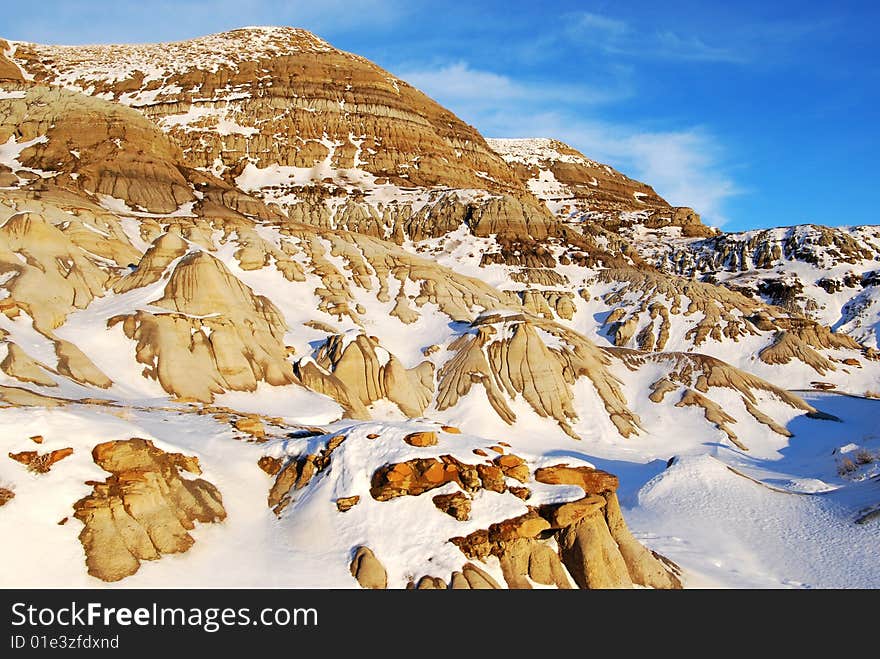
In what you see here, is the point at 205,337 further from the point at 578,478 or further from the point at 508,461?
the point at 578,478

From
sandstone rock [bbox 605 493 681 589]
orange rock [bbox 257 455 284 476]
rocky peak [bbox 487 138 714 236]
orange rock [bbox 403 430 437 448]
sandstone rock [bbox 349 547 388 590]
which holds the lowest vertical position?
sandstone rock [bbox 605 493 681 589]

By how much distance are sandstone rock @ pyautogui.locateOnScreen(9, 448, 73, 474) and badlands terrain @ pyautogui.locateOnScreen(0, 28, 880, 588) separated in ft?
0.20

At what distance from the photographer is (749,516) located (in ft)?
79.5

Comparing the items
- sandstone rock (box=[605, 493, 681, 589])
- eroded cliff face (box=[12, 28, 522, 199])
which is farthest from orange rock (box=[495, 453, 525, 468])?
eroded cliff face (box=[12, 28, 522, 199])

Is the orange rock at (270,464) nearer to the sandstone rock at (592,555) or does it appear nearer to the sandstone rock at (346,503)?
the sandstone rock at (346,503)

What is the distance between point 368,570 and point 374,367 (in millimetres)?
30260

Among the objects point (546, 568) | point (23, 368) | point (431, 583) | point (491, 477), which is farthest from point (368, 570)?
point (23, 368)

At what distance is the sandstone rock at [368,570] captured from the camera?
13.5 metres

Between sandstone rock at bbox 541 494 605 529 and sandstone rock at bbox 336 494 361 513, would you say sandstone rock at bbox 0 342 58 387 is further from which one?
sandstone rock at bbox 541 494 605 529

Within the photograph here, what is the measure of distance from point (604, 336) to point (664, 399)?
25.5 meters

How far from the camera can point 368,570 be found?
45.1ft

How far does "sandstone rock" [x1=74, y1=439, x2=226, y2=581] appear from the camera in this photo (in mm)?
12602

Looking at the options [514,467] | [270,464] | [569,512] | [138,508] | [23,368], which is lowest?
[569,512]

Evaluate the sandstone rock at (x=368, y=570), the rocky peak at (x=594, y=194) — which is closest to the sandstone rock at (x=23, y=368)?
the sandstone rock at (x=368, y=570)
